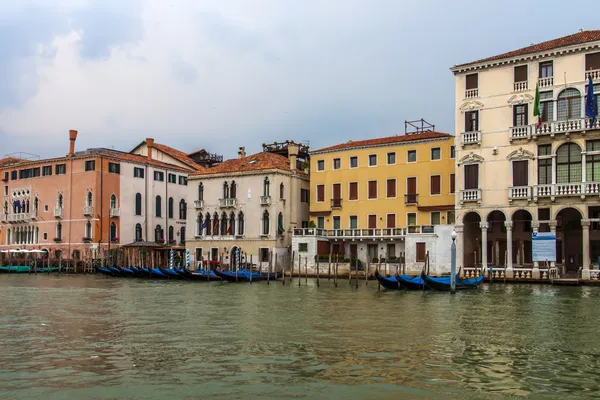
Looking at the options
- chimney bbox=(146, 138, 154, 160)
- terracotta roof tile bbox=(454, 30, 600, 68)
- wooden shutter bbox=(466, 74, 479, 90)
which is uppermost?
terracotta roof tile bbox=(454, 30, 600, 68)

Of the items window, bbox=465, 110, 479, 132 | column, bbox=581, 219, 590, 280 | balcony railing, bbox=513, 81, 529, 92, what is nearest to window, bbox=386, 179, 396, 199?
window, bbox=465, 110, 479, 132

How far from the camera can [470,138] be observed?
33.7m

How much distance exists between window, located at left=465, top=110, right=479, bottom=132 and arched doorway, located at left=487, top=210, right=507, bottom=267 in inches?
163

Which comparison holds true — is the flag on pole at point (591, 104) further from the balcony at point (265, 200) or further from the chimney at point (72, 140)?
the chimney at point (72, 140)

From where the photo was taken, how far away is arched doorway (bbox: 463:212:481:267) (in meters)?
34.5

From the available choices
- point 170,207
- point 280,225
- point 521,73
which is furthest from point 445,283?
point 170,207

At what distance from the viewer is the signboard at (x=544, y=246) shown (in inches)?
1217

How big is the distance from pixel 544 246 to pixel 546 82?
7386 mm

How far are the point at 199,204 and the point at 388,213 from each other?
42.8 ft

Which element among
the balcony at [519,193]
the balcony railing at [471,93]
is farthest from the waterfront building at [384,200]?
the balcony at [519,193]

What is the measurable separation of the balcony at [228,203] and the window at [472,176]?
49.8ft

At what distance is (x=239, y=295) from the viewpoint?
26.1 metres

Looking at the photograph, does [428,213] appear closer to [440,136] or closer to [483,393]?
[440,136]

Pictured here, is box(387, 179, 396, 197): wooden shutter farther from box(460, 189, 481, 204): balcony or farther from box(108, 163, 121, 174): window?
box(108, 163, 121, 174): window
